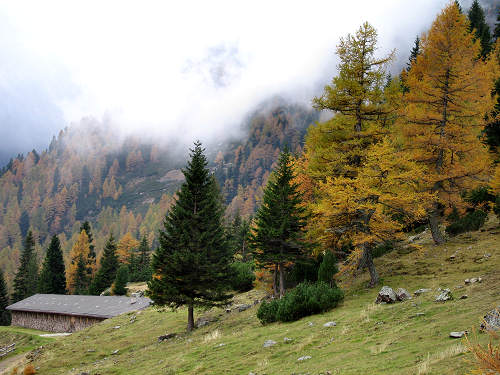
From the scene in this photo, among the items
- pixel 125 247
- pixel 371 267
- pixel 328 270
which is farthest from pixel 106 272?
pixel 371 267

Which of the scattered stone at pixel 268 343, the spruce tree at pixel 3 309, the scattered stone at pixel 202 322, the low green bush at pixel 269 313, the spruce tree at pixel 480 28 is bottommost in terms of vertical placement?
the spruce tree at pixel 3 309

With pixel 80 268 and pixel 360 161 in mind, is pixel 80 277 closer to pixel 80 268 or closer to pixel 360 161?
pixel 80 268

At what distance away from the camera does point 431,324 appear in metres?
9.11

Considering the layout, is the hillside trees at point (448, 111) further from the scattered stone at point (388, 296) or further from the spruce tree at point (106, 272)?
the spruce tree at point (106, 272)

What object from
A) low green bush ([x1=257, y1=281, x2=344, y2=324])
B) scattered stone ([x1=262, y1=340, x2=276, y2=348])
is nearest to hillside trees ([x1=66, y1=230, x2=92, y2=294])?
low green bush ([x1=257, y1=281, x2=344, y2=324])

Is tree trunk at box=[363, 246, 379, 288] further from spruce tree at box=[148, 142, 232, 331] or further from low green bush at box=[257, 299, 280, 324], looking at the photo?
spruce tree at box=[148, 142, 232, 331]

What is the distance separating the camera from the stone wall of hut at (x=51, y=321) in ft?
137

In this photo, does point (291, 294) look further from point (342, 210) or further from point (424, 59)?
point (424, 59)

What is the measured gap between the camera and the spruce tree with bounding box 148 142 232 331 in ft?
74.9

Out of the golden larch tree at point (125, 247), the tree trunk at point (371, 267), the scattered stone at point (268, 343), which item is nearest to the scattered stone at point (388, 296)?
the tree trunk at point (371, 267)

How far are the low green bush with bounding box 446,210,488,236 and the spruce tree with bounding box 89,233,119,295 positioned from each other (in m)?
65.5

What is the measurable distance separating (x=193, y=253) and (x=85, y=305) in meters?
31.1

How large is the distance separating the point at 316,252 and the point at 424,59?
15.8 metres

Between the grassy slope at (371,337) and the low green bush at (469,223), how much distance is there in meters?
0.94
